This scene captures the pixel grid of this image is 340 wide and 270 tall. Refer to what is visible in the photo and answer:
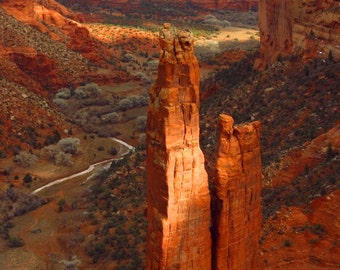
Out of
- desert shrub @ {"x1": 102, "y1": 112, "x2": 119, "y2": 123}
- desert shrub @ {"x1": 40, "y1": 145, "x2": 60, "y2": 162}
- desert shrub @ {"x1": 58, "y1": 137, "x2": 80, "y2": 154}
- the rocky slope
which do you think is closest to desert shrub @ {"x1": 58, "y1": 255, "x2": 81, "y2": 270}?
desert shrub @ {"x1": 40, "y1": 145, "x2": 60, "y2": 162}

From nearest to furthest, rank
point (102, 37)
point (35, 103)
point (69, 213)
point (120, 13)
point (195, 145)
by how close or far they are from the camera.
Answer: point (195, 145), point (69, 213), point (35, 103), point (102, 37), point (120, 13)

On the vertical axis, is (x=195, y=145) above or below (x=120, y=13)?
above

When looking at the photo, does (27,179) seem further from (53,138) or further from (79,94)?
(79,94)

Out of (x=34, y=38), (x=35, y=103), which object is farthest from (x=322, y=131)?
(x=34, y=38)

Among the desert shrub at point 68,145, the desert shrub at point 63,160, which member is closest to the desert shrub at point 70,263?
the desert shrub at point 63,160

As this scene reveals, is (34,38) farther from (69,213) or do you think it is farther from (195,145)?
(195,145)

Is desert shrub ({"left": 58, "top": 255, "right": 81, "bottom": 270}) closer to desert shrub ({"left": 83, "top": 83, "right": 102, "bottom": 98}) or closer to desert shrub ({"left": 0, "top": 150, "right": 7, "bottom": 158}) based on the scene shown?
desert shrub ({"left": 0, "top": 150, "right": 7, "bottom": 158})

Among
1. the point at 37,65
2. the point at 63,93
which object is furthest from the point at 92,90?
the point at 37,65
